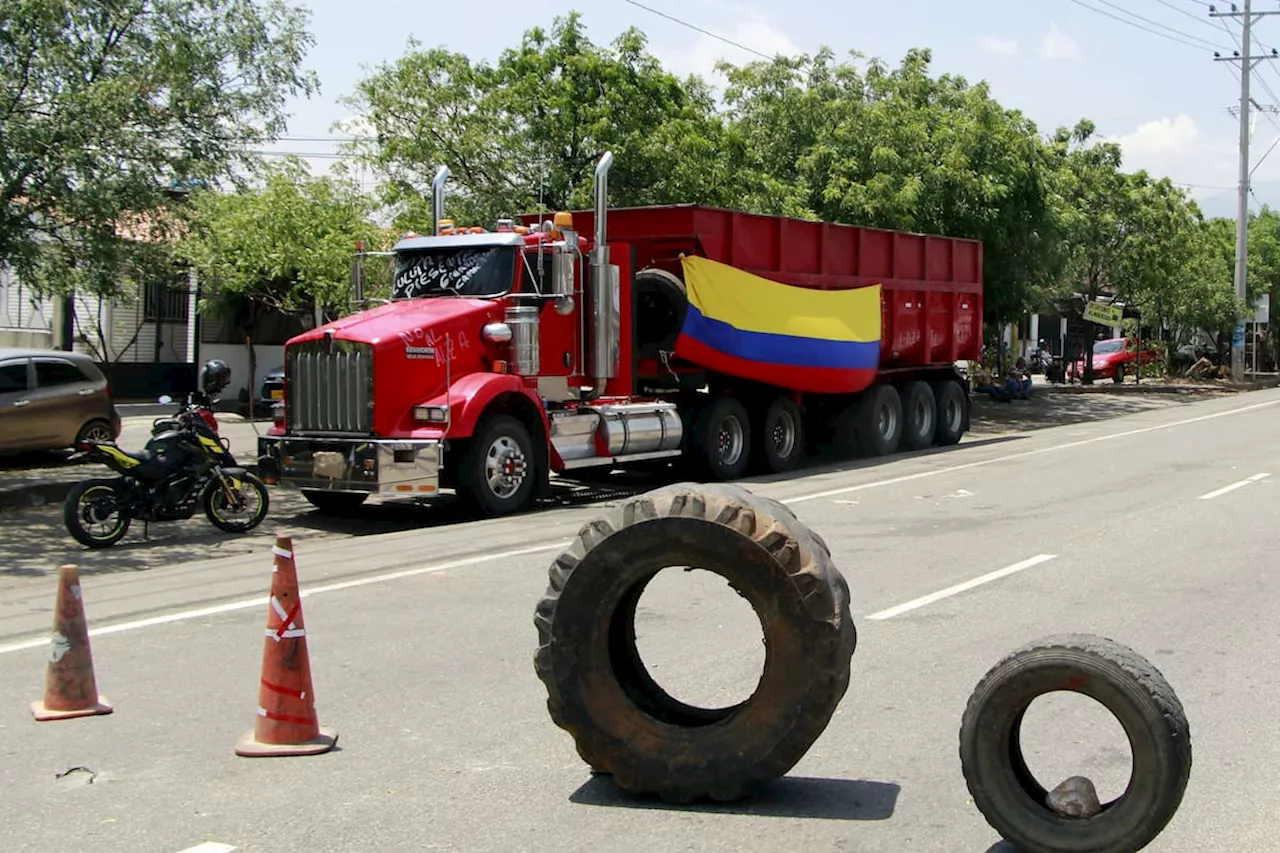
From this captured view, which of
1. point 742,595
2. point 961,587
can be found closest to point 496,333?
point 961,587

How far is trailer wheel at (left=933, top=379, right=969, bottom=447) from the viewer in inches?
953

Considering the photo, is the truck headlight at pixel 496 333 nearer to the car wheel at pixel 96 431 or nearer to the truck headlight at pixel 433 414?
the truck headlight at pixel 433 414

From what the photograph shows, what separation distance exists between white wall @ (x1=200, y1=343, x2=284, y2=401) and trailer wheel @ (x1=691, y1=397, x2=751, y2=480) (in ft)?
55.5

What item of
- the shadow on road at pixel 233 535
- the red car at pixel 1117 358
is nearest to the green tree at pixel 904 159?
the shadow on road at pixel 233 535

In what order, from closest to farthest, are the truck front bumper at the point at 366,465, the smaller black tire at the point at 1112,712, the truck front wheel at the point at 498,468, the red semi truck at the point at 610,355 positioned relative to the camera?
the smaller black tire at the point at 1112,712 < the truck front bumper at the point at 366,465 < the red semi truck at the point at 610,355 < the truck front wheel at the point at 498,468

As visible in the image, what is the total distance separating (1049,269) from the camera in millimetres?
30734

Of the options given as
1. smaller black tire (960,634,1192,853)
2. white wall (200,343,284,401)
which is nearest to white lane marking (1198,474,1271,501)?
smaller black tire (960,634,1192,853)

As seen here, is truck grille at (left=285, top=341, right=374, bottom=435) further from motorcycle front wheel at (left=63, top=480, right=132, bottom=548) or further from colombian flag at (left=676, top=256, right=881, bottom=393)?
colombian flag at (left=676, top=256, right=881, bottom=393)

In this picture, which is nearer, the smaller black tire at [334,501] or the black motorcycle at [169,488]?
the black motorcycle at [169,488]

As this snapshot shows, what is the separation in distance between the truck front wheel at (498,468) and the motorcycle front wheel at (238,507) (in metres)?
2.03

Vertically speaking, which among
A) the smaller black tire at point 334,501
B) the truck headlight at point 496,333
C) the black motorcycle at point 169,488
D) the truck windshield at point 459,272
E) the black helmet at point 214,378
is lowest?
the smaller black tire at point 334,501

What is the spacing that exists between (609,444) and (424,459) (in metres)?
3.26

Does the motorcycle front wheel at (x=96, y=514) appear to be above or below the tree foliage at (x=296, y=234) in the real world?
below

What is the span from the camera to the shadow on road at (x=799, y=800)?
5148 millimetres
